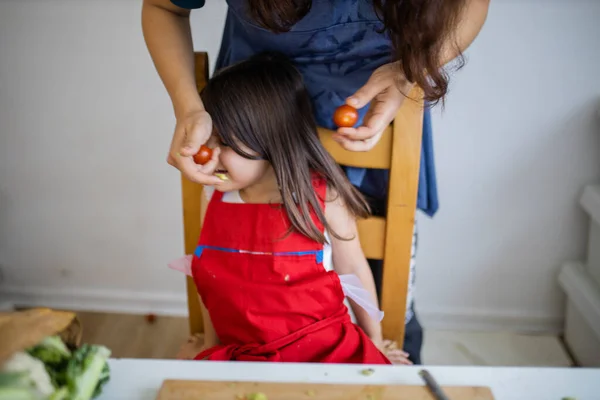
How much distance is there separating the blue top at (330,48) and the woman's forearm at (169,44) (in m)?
0.05

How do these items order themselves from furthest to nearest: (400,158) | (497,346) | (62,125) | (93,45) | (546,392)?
(497,346) → (62,125) → (93,45) → (400,158) → (546,392)

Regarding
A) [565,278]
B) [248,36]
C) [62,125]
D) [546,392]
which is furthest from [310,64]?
[565,278]

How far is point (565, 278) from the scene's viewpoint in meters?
1.68

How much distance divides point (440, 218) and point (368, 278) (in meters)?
0.67

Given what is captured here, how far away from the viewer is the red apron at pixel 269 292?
0.97m

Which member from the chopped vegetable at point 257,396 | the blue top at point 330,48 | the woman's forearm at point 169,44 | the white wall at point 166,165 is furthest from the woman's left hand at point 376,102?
the white wall at point 166,165

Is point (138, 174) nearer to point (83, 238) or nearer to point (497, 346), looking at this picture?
point (83, 238)

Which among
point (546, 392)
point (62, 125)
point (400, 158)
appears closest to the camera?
point (546, 392)

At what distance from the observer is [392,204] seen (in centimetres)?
103

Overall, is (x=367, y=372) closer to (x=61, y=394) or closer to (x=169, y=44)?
(x=61, y=394)

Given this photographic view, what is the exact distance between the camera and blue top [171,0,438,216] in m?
0.93

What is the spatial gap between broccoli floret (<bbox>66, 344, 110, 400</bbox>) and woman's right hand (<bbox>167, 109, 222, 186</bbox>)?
318mm

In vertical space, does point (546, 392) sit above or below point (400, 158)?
below

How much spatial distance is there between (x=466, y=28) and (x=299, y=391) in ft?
1.77
